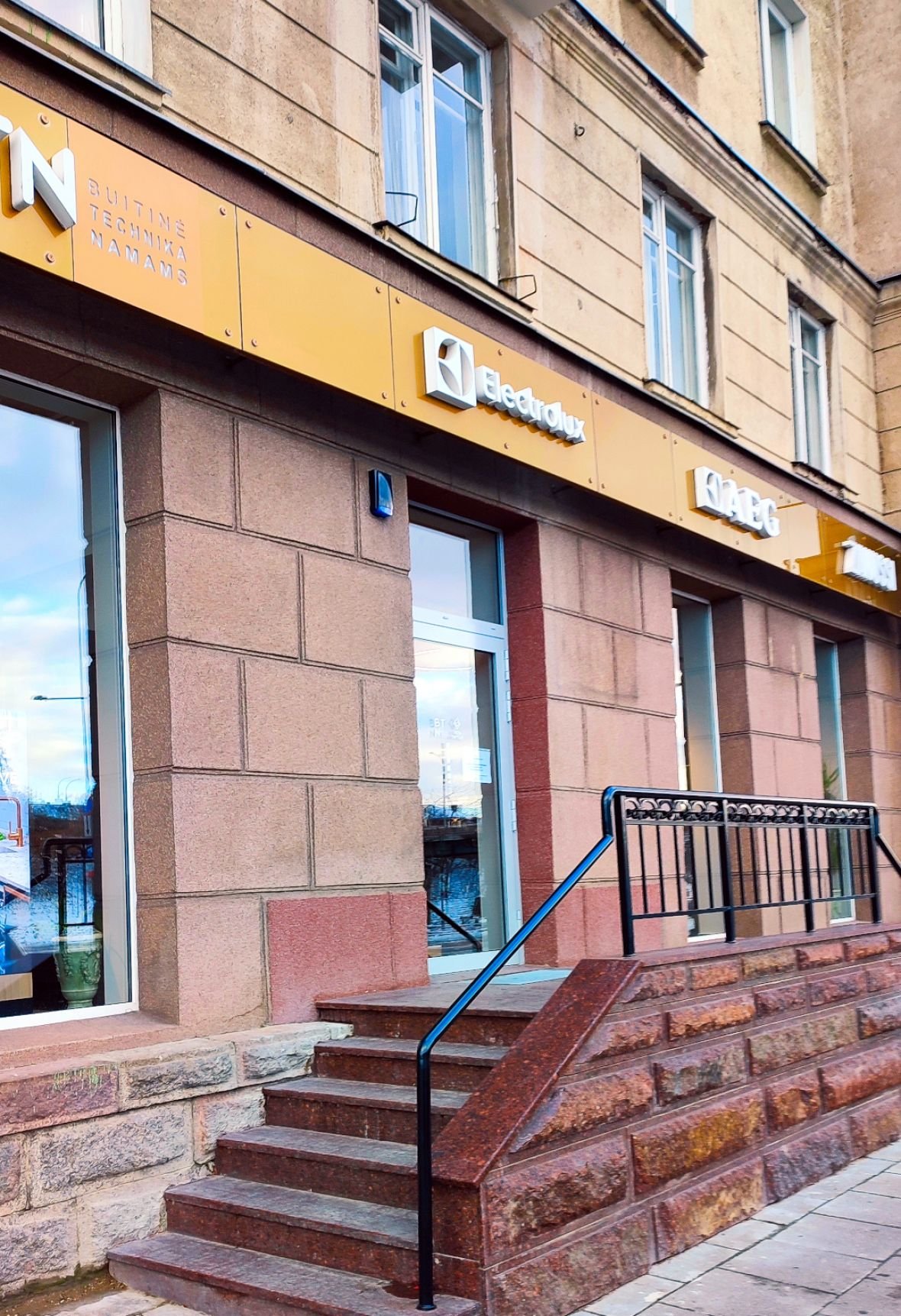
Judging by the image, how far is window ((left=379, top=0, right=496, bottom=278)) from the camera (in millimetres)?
7922

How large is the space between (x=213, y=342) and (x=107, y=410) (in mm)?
604

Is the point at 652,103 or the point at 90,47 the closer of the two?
the point at 90,47

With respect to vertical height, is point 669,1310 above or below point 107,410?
below

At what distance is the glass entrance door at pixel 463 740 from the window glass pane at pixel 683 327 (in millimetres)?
3218

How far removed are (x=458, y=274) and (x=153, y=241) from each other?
9.07 feet

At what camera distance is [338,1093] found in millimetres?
5566

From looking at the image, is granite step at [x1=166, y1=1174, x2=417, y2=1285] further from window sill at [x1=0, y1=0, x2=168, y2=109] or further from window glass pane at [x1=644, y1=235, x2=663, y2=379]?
window glass pane at [x1=644, y1=235, x2=663, y2=379]

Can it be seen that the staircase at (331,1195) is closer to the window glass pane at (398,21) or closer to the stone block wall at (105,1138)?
the stone block wall at (105,1138)

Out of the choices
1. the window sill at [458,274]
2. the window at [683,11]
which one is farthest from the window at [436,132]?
the window at [683,11]

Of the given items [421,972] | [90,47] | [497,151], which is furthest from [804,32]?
[421,972]

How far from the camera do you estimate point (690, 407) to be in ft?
34.1

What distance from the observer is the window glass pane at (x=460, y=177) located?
833cm

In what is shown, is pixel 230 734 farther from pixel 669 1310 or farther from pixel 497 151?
pixel 497 151

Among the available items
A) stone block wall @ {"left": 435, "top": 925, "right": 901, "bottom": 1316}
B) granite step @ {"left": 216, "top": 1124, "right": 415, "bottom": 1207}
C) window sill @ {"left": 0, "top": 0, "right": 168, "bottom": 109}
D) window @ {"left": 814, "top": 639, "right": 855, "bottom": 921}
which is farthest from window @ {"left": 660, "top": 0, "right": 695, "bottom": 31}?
granite step @ {"left": 216, "top": 1124, "right": 415, "bottom": 1207}
